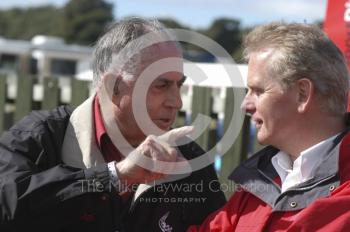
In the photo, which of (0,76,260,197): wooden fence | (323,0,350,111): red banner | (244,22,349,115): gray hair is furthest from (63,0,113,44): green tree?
(244,22,349,115): gray hair

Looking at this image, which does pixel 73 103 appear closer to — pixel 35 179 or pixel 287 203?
pixel 35 179

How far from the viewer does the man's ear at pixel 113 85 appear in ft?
9.25

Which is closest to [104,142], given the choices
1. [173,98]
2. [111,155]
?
[111,155]

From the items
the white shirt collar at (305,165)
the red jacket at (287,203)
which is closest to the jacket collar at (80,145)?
the red jacket at (287,203)

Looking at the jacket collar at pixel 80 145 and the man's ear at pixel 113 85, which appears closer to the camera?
the jacket collar at pixel 80 145

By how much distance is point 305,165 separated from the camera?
2.37 meters

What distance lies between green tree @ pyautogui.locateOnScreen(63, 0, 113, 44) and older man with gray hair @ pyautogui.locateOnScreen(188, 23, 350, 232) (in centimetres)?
7264

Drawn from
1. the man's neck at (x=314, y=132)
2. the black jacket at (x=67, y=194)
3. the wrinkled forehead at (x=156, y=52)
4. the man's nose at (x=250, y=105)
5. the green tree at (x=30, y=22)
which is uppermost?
the wrinkled forehead at (x=156, y=52)

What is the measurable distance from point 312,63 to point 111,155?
1.00 metres

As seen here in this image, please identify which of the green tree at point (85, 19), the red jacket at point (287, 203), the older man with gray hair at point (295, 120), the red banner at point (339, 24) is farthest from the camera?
the green tree at point (85, 19)

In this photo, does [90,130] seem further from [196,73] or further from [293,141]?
[196,73]

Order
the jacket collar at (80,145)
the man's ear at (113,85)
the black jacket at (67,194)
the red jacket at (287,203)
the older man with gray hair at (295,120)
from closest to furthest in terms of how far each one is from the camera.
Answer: the red jacket at (287,203) → the older man with gray hair at (295,120) → the black jacket at (67,194) → the jacket collar at (80,145) → the man's ear at (113,85)

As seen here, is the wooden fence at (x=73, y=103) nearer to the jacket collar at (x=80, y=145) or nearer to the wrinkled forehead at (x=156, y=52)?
the wrinkled forehead at (x=156, y=52)

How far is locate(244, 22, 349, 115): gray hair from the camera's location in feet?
7.69
